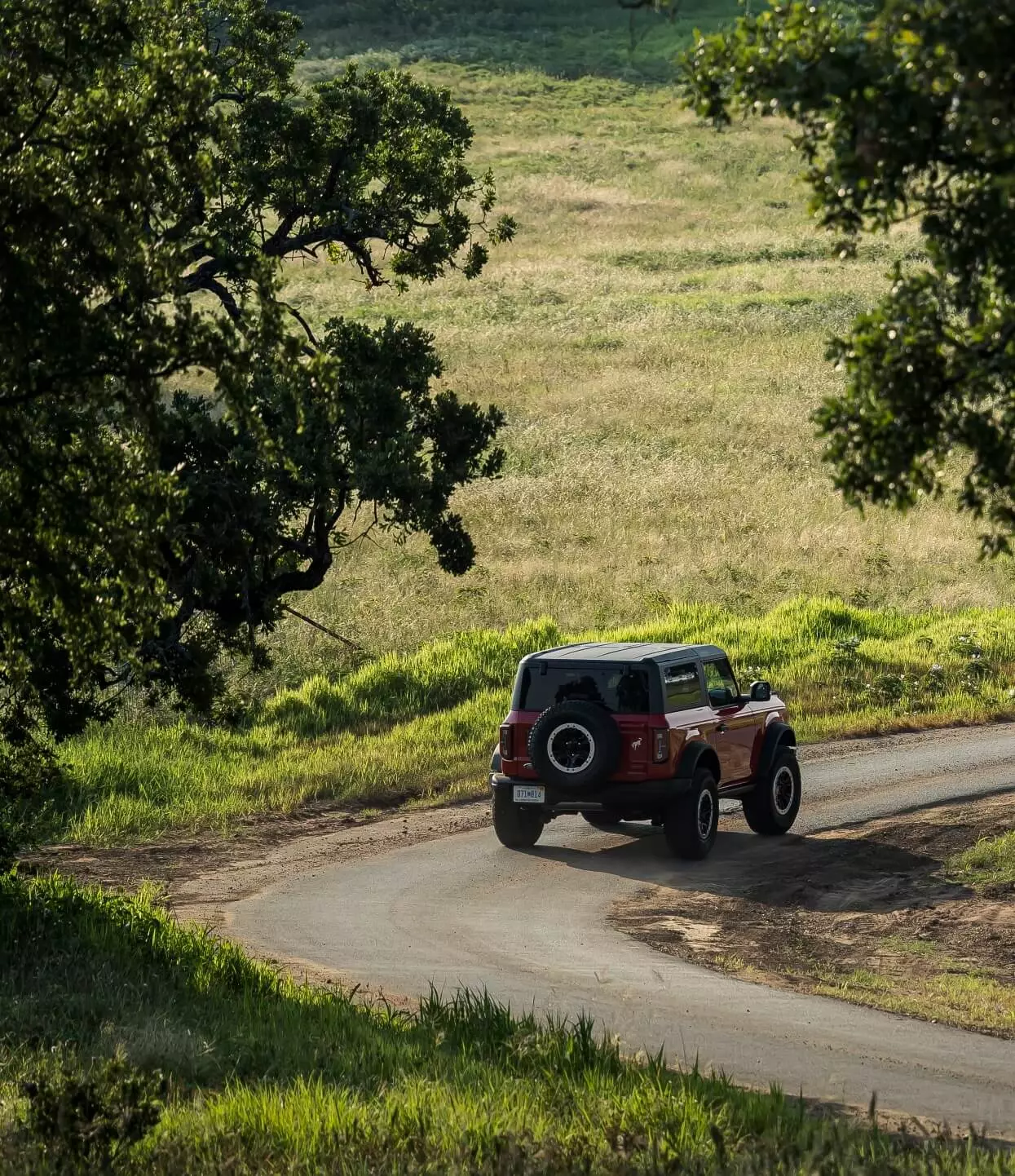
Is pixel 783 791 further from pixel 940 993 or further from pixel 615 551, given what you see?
pixel 615 551

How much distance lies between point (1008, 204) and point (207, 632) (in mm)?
10951

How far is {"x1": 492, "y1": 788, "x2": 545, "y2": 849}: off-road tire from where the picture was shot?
18.0 m

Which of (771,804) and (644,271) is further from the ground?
(644,271)

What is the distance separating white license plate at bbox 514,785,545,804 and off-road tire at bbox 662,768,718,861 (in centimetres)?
133

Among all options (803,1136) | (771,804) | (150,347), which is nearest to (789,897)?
(771,804)

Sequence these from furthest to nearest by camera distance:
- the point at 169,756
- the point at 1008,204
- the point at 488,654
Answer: the point at 488,654
the point at 169,756
the point at 1008,204

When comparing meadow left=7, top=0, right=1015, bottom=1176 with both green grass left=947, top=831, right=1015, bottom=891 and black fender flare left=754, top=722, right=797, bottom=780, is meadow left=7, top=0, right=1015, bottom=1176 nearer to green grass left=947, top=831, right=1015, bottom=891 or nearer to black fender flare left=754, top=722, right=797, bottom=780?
green grass left=947, top=831, right=1015, bottom=891

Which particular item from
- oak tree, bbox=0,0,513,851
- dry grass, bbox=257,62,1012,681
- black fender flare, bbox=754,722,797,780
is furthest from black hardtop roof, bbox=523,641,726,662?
dry grass, bbox=257,62,1012,681

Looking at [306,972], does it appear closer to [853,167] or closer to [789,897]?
[789,897]

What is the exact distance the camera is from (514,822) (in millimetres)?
18172

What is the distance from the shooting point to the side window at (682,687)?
17469 millimetres

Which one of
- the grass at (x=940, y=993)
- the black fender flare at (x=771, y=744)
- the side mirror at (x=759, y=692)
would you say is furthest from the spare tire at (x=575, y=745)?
the grass at (x=940, y=993)

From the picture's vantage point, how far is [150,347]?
9547 mm

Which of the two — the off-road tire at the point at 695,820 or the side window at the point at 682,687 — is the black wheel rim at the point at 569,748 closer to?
the side window at the point at 682,687
